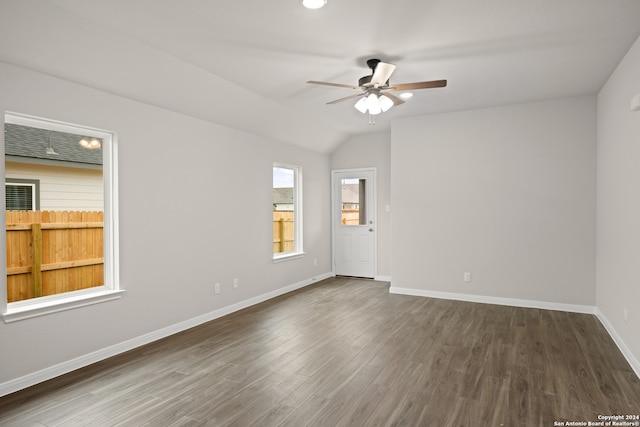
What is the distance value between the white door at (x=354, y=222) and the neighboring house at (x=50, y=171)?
4.45 m

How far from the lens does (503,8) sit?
104 inches

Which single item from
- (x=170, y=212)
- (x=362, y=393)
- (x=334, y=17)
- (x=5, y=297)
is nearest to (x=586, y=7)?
(x=334, y=17)

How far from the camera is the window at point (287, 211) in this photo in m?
6.01

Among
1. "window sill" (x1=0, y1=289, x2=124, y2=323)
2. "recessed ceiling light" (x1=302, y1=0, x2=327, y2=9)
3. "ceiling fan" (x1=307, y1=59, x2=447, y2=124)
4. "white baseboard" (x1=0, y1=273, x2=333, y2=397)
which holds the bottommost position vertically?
"white baseboard" (x1=0, y1=273, x2=333, y2=397)

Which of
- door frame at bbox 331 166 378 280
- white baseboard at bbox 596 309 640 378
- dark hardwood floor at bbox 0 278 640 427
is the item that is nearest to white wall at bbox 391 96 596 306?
white baseboard at bbox 596 309 640 378

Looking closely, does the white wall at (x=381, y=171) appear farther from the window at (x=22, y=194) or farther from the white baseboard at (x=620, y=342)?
the window at (x=22, y=194)

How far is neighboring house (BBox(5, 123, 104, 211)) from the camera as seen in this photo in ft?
9.58

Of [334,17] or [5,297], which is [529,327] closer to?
[334,17]

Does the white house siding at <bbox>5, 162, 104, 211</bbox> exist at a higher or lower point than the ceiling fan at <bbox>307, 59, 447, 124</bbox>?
lower

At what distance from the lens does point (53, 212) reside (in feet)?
10.6

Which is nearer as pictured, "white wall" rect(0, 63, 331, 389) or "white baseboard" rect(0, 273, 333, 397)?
"white baseboard" rect(0, 273, 333, 397)

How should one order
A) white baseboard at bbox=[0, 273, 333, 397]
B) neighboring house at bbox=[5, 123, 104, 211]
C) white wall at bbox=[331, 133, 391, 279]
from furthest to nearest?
white wall at bbox=[331, 133, 391, 279] → neighboring house at bbox=[5, 123, 104, 211] → white baseboard at bbox=[0, 273, 333, 397]

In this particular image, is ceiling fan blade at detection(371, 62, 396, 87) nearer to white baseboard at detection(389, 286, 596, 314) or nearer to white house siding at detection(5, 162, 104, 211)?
white house siding at detection(5, 162, 104, 211)

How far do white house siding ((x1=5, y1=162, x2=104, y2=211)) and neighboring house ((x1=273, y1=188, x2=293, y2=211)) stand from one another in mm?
2736
